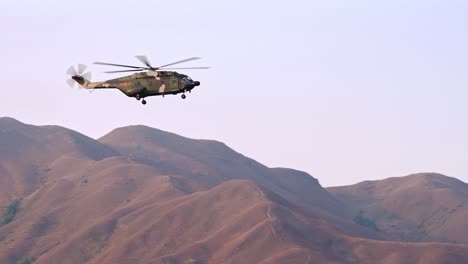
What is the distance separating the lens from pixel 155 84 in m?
83.2

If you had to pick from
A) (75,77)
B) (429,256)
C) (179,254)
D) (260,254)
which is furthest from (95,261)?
(75,77)

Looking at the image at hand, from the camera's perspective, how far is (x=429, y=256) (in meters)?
195

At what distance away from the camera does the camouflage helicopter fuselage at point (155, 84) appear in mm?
82438

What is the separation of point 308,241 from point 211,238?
802 inches

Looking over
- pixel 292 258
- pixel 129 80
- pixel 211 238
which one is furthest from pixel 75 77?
pixel 211 238

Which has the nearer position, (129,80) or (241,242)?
(129,80)

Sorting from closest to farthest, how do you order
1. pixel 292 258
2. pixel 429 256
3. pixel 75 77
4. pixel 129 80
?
pixel 129 80 → pixel 75 77 → pixel 292 258 → pixel 429 256

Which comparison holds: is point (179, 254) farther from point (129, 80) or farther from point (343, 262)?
point (129, 80)

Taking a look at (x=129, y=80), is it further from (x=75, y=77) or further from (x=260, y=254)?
(x=260, y=254)

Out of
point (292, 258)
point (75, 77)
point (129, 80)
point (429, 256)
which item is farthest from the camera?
point (429, 256)

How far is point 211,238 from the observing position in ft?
654

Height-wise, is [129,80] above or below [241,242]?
above

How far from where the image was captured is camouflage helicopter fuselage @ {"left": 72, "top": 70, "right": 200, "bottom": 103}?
270 feet

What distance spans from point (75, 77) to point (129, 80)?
1208cm
